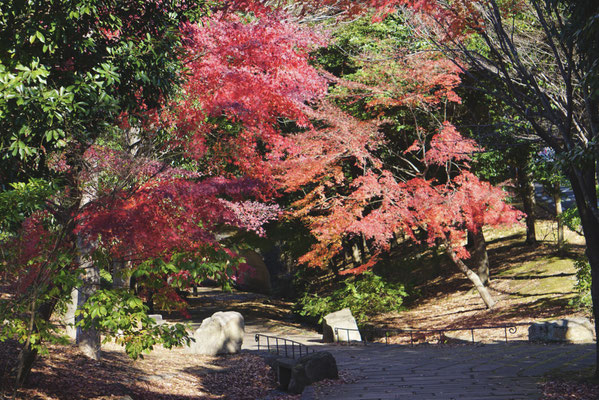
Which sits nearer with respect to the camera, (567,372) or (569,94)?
(569,94)

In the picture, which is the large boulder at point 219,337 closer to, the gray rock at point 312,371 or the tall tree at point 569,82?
the gray rock at point 312,371

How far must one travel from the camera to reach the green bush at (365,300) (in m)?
18.5

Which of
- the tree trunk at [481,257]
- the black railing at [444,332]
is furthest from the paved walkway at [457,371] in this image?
the tree trunk at [481,257]

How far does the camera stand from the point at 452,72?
51.3ft

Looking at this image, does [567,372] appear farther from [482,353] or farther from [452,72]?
[452,72]

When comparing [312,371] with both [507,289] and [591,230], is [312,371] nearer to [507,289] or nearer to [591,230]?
[591,230]

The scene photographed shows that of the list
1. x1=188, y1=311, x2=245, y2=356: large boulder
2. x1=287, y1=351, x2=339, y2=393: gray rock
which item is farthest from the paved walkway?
x1=188, y1=311, x2=245, y2=356: large boulder

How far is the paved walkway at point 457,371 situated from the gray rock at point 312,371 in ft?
1.62

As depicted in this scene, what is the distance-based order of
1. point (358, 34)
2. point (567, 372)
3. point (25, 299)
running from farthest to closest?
point (358, 34)
point (567, 372)
point (25, 299)

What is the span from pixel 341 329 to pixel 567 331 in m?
6.74

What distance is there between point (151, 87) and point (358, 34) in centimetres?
1336

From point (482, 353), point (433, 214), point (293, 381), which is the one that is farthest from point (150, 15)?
point (433, 214)

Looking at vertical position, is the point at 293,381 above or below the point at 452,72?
below

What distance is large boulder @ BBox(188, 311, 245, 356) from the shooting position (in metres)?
15.0
